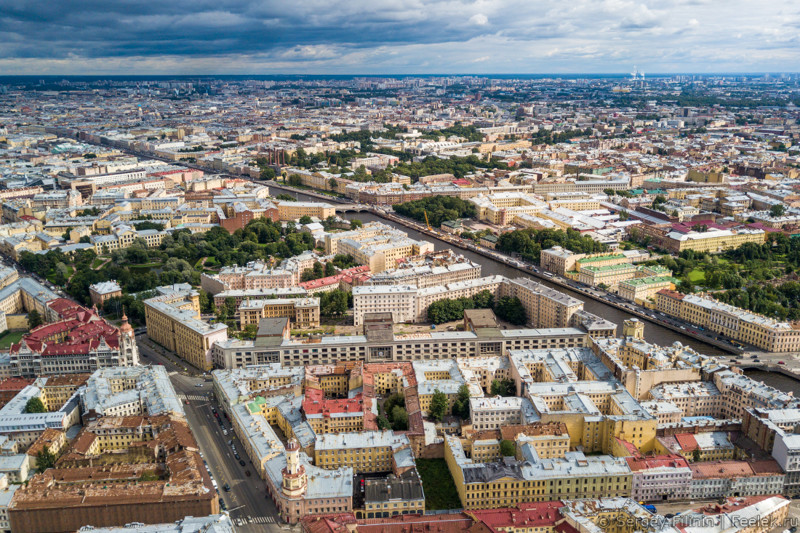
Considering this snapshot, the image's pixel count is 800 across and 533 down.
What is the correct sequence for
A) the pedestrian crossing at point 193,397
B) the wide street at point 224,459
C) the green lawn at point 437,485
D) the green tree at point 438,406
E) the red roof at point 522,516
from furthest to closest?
1. the pedestrian crossing at point 193,397
2. the green tree at point 438,406
3. the green lawn at point 437,485
4. the wide street at point 224,459
5. the red roof at point 522,516

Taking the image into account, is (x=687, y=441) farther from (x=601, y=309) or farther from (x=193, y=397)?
(x=193, y=397)

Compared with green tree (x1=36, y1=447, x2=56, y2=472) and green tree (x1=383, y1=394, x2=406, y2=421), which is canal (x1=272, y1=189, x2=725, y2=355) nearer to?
green tree (x1=383, y1=394, x2=406, y2=421)

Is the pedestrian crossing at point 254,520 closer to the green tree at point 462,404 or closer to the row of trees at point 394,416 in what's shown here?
the row of trees at point 394,416

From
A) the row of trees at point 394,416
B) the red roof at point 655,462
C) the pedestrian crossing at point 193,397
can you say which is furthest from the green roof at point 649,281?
the pedestrian crossing at point 193,397

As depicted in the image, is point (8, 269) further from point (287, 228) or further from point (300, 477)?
point (300, 477)

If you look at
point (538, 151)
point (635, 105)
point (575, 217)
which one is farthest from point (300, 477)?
point (635, 105)

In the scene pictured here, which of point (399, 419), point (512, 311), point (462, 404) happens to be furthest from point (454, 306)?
point (399, 419)

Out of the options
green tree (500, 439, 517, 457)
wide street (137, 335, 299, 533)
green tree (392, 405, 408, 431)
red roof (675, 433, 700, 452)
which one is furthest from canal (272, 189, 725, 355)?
wide street (137, 335, 299, 533)
